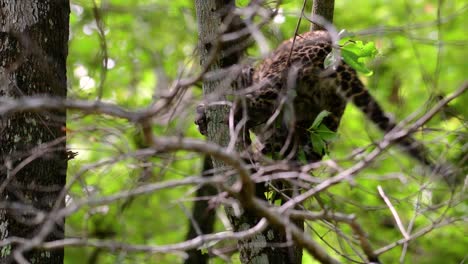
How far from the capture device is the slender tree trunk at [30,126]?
3932 mm

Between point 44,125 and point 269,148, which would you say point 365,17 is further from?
point 44,125

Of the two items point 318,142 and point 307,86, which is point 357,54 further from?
point 307,86

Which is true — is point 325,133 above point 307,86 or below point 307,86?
below

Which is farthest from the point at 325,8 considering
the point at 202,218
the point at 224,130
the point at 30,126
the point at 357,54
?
the point at 202,218

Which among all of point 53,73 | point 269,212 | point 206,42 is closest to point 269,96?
point 206,42

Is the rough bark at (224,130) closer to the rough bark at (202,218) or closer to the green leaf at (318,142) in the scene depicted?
the green leaf at (318,142)

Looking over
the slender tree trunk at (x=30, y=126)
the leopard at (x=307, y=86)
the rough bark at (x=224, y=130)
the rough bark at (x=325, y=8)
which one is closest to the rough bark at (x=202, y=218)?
the leopard at (x=307, y=86)

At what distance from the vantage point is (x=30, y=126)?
4086 mm

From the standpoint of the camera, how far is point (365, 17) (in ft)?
34.6

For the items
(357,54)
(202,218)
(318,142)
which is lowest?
(202,218)

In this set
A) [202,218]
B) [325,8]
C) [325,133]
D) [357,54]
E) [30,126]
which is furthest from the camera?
[202,218]

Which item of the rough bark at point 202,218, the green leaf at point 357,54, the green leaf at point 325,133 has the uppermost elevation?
the green leaf at point 357,54

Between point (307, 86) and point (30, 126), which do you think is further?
point (307, 86)

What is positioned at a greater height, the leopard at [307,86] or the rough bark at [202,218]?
the leopard at [307,86]
